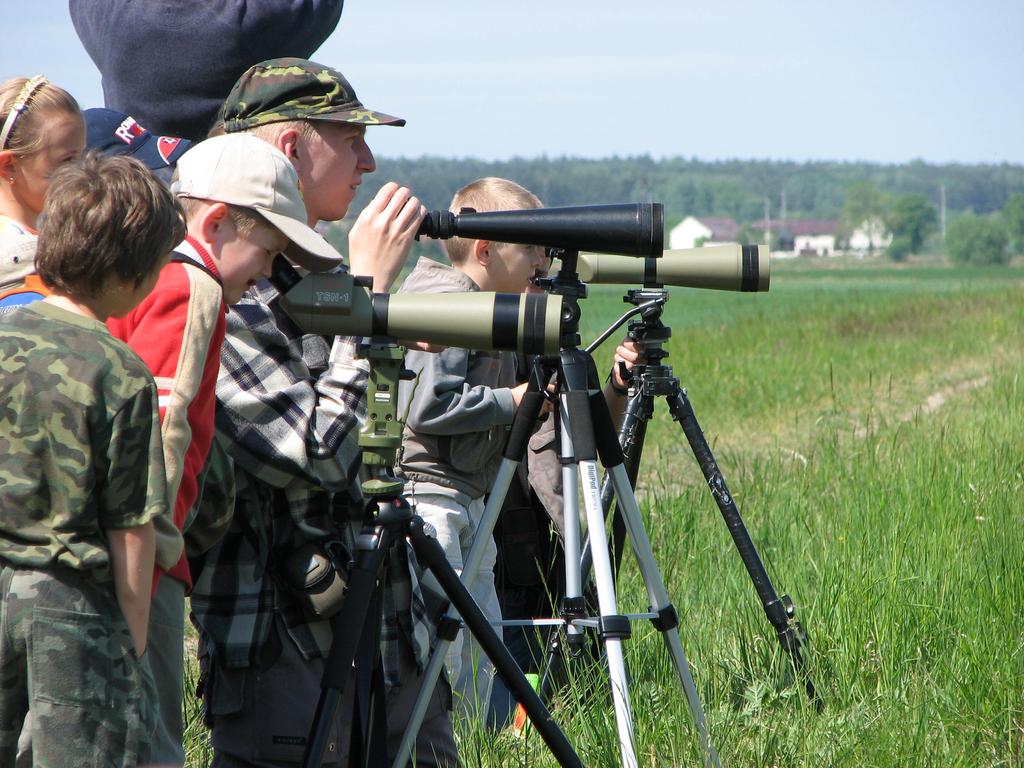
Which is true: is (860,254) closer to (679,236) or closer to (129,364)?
(679,236)

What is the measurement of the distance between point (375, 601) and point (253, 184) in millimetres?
705

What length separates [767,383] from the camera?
10.4 meters

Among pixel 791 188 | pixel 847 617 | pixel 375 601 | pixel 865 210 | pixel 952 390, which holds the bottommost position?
pixel 952 390

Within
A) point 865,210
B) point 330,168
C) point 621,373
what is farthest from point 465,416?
point 865,210

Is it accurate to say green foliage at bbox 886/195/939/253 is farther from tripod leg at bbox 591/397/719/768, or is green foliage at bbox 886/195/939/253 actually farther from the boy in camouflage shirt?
the boy in camouflage shirt

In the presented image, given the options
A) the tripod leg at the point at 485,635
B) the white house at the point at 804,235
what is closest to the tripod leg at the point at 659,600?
the tripod leg at the point at 485,635

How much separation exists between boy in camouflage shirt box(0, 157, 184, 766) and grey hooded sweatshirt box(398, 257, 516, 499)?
1.11 m

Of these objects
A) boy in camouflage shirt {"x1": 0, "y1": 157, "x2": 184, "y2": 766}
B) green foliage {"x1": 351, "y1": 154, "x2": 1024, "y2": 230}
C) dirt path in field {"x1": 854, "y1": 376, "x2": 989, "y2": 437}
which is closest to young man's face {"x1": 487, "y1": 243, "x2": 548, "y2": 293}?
boy in camouflage shirt {"x1": 0, "y1": 157, "x2": 184, "y2": 766}

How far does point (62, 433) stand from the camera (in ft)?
4.98

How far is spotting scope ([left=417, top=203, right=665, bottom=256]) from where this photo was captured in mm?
2057

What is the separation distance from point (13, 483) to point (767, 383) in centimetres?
939

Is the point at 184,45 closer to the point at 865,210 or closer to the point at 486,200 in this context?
the point at 486,200

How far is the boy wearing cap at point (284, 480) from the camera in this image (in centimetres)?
191

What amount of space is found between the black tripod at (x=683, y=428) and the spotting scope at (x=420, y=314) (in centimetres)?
88
